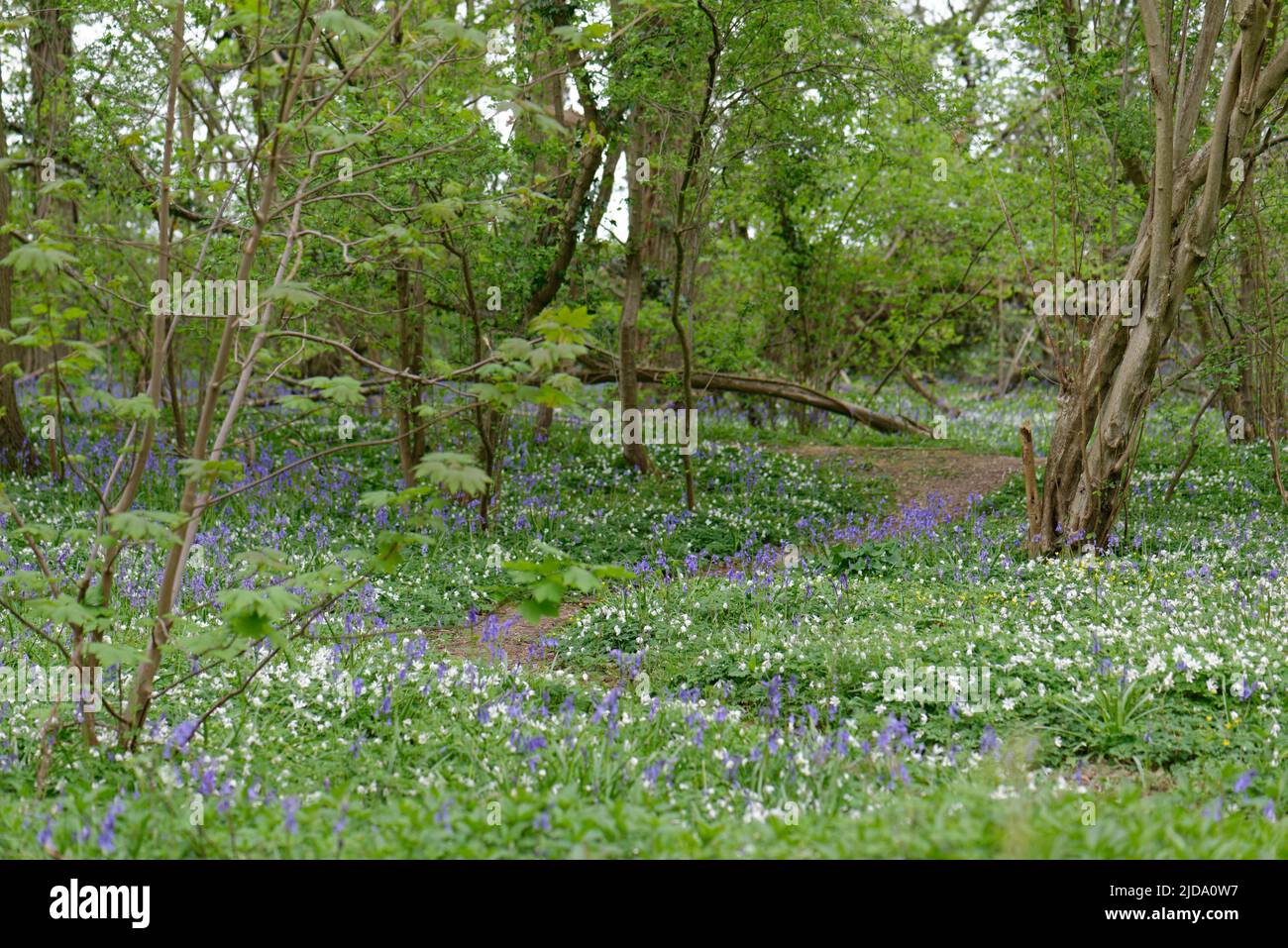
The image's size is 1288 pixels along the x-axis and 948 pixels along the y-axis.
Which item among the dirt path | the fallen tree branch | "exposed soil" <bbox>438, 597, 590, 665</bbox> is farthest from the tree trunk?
the dirt path

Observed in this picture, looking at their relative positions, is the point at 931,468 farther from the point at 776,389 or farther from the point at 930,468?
the point at 776,389

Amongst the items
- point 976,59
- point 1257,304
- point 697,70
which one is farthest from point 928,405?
point 697,70

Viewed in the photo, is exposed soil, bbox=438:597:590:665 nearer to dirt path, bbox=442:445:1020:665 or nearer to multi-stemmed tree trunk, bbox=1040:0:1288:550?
multi-stemmed tree trunk, bbox=1040:0:1288:550

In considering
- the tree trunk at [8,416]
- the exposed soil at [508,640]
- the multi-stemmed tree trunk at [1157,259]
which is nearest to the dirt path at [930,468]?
the multi-stemmed tree trunk at [1157,259]

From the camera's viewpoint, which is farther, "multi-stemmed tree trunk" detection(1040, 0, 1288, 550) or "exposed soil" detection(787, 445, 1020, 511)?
"exposed soil" detection(787, 445, 1020, 511)

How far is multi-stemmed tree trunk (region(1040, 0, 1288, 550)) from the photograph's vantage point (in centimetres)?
750

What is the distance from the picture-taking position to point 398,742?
15.8 feet

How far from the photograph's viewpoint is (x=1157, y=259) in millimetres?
Result: 7898

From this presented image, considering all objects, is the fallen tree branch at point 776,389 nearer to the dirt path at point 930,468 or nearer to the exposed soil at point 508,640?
the dirt path at point 930,468

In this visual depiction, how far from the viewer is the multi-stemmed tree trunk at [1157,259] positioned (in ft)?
24.6

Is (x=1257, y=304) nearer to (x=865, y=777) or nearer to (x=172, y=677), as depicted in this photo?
(x=865, y=777)

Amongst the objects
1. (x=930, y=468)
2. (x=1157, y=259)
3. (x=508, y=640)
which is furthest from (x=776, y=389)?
(x=508, y=640)

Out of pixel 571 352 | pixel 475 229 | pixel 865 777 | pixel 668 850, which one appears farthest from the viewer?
pixel 475 229

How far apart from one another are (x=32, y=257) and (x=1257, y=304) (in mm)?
10886
